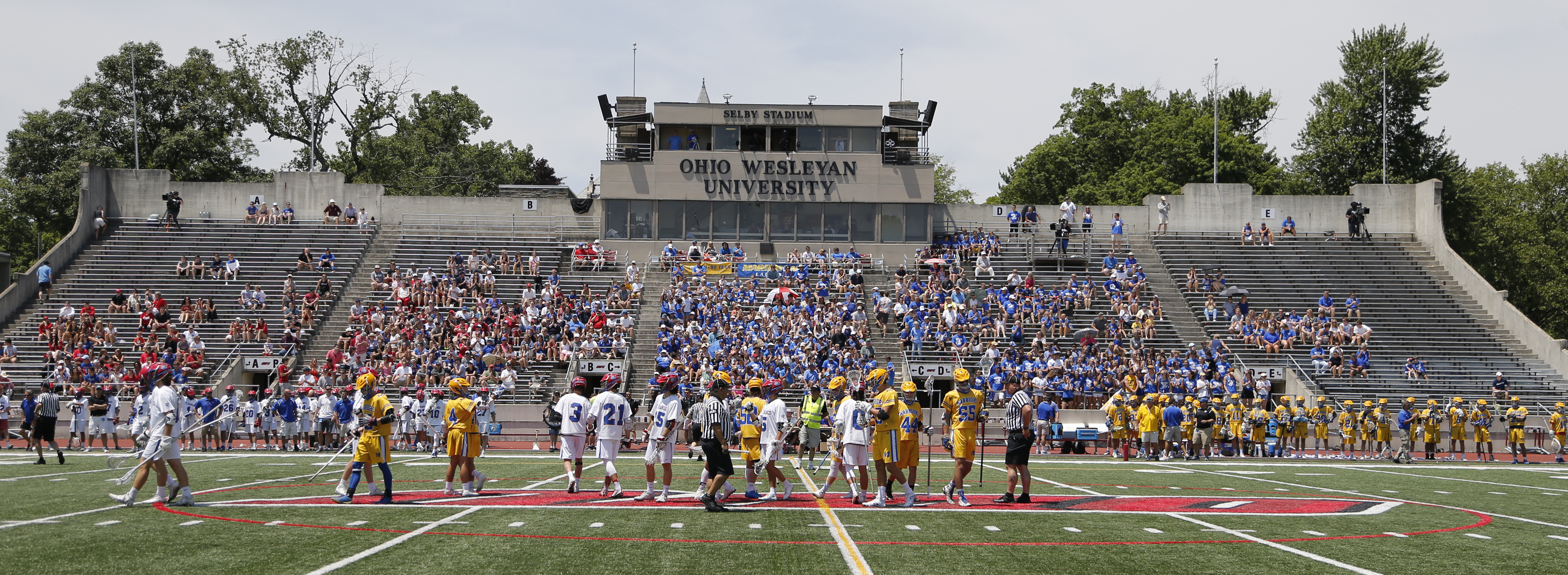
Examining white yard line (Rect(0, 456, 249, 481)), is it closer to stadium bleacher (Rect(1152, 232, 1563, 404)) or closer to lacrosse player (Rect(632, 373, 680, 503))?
lacrosse player (Rect(632, 373, 680, 503))

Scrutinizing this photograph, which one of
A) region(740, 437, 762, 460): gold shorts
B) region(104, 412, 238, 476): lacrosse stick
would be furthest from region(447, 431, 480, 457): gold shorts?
region(740, 437, 762, 460): gold shorts

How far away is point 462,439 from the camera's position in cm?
1518

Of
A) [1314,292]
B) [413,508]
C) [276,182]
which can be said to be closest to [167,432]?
[413,508]

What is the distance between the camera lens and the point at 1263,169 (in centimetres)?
6297

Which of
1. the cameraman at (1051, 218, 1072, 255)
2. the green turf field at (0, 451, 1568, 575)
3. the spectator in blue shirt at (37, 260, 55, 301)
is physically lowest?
the green turf field at (0, 451, 1568, 575)

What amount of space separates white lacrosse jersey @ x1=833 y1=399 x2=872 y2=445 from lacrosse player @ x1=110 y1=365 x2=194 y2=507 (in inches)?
310

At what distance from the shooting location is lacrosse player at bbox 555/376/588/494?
1573 cm

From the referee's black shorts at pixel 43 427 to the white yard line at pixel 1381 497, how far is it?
21.7 m

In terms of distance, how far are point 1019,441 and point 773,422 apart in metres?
3.25

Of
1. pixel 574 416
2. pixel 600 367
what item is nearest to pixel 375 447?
pixel 574 416

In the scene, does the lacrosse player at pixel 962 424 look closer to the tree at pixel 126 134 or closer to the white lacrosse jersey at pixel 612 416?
the white lacrosse jersey at pixel 612 416

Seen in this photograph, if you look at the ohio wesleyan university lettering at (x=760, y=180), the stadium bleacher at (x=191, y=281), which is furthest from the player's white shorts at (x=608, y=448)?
the ohio wesleyan university lettering at (x=760, y=180)

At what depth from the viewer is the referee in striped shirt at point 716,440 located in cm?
1353

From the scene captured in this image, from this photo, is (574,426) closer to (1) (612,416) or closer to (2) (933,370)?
(1) (612,416)
